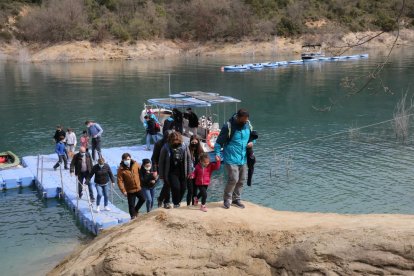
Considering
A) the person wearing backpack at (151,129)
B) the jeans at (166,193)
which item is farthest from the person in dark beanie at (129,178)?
the person wearing backpack at (151,129)

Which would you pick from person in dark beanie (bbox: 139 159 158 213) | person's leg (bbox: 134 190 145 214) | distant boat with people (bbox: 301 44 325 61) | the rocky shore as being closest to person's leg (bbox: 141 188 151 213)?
person in dark beanie (bbox: 139 159 158 213)

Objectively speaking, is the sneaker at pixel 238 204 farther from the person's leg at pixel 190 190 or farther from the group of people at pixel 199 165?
the person's leg at pixel 190 190

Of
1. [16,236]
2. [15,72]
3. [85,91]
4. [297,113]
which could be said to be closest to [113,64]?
[15,72]

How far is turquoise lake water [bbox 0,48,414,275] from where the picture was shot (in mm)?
18281

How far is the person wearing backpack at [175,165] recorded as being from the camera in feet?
33.5

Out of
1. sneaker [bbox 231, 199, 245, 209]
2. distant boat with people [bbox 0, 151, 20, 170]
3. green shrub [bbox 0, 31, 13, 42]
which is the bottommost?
distant boat with people [bbox 0, 151, 20, 170]

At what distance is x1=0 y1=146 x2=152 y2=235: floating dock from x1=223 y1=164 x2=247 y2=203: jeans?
7099 mm

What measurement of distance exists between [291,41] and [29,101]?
63748 mm

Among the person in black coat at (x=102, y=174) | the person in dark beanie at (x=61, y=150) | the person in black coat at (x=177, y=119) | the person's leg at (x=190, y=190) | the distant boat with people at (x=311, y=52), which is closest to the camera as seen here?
the person's leg at (x=190, y=190)

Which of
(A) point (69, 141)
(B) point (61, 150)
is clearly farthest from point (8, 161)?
(B) point (61, 150)

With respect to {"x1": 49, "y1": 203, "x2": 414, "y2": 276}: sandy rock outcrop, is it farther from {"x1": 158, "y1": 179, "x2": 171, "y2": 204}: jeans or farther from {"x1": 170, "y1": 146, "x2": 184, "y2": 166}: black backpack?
{"x1": 158, "y1": 179, "x2": 171, "y2": 204}: jeans

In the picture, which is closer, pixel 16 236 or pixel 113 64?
pixel 16 236

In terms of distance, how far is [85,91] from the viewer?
2041 inches

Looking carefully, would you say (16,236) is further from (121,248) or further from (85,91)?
(85,91)
